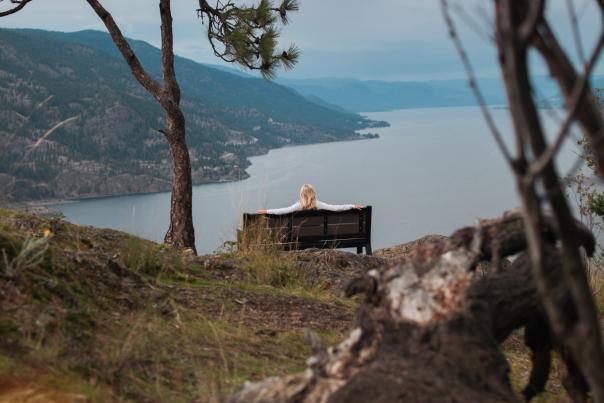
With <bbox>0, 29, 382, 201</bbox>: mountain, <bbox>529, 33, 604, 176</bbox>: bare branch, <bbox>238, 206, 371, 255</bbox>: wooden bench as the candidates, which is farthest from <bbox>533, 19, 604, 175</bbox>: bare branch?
<bbox>0, 29, 382, 201</bbox>: mountain

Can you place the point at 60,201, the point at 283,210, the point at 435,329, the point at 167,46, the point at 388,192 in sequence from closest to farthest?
the point at 435,329, the point at 283,210, the point at 167,46, the point at 388,192, the point at 60,201

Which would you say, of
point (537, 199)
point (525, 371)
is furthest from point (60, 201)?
point (537, 199)

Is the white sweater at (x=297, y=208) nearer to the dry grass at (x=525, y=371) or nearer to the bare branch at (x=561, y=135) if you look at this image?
the dry grass at (x=525, y=371)

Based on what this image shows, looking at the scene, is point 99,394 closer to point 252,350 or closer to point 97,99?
point 252,350

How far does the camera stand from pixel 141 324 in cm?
332

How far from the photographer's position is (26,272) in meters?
3.47

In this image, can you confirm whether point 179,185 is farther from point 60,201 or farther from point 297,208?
point 60,201

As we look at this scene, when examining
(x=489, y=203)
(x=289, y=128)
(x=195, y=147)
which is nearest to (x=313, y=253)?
(x=489, y=203)

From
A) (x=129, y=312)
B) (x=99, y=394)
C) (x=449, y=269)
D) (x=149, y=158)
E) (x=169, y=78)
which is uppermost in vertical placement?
(x=149, y=158)

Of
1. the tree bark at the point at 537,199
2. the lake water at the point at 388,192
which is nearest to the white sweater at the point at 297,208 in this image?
the lake water at the point at 388,192

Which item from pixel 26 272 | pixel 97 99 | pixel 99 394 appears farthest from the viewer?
pixel 97 99

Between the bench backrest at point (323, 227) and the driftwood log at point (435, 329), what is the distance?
260 inches

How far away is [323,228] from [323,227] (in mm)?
16

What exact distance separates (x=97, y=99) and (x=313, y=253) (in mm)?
130085
